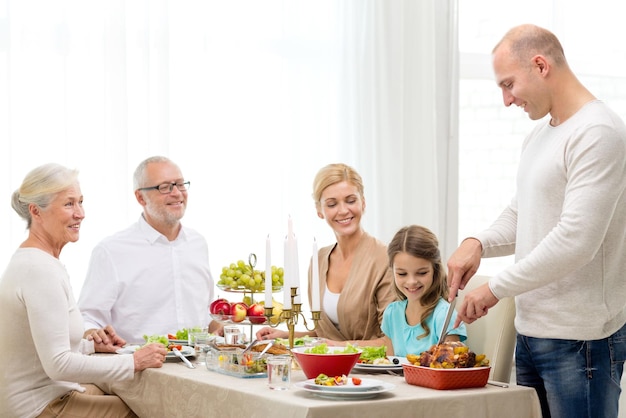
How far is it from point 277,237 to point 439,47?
55.1 inches

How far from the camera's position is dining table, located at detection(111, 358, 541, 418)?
2.02 meters

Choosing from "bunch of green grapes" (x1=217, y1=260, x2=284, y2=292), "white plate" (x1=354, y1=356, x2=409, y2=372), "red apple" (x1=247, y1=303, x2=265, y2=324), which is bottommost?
"white plate" (x1=354, y1=356, x2=409, y2=372)

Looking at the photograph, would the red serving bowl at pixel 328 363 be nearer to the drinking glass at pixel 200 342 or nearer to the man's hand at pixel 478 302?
the man's hand at pixel 478 302

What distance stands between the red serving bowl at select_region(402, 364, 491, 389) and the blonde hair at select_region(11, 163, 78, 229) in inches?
49.3

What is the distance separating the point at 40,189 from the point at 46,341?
1.64 feet

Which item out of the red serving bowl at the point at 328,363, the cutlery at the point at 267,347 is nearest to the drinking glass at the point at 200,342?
the cutlery at the point at 267,347

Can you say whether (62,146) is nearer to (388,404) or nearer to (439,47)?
(439,47)

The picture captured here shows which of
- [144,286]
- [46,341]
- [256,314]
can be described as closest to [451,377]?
[256,314]

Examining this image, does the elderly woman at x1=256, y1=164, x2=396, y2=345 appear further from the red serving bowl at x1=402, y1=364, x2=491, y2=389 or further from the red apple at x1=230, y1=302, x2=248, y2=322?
the red serving bowl at x1=402, y1=364, x2=491, y2=389

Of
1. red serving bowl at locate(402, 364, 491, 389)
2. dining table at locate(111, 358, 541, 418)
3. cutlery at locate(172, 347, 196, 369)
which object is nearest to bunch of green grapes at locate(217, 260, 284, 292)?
cutlery at locate(172, 347, 196, 369)

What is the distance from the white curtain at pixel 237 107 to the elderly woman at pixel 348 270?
1.00 meters

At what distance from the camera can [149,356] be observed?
2.61m

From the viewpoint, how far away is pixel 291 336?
255cm

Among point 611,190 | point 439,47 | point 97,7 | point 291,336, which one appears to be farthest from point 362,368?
point 439,47
